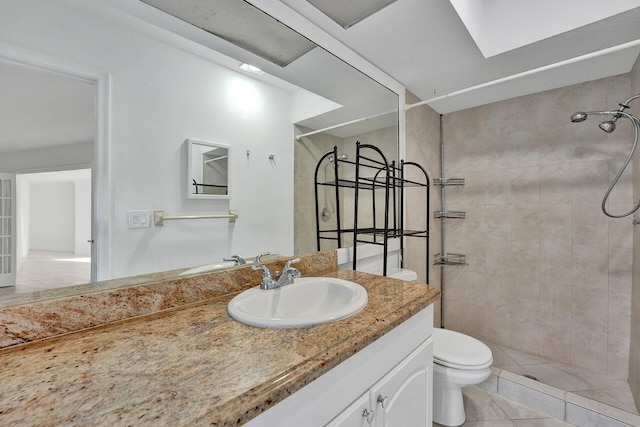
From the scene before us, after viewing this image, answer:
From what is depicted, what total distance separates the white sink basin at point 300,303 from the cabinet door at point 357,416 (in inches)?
8.5

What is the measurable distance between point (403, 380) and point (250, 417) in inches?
25.0

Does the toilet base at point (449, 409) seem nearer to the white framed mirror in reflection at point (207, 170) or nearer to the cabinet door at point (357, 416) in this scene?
the cabinet door at point (357, 416)

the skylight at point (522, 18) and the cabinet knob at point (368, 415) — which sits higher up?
the skylight at point (522, 18)

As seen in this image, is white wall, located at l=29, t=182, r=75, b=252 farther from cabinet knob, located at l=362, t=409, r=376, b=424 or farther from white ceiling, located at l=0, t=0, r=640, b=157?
cabinet knob, located at l=362, t=409, r=376, b=424

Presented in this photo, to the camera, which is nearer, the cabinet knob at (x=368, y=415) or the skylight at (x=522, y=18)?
the cabinet knob at (x=368, y=415)

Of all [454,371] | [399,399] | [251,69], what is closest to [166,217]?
[251,69]

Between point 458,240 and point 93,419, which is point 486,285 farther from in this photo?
point 93,419

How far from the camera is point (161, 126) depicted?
907 mm

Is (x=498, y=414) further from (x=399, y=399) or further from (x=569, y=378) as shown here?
(x=399, y=399)

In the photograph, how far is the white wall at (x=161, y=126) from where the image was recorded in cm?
75

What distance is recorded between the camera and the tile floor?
157 centimetres

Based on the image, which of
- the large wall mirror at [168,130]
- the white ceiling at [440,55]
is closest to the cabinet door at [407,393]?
the large wall mirror at [168,130]

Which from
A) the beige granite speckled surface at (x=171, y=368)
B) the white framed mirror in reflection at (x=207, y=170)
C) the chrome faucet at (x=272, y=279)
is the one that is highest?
the white framed mirror in reflection at (x=207, y=170)

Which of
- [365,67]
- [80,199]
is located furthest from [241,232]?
[365,67]
